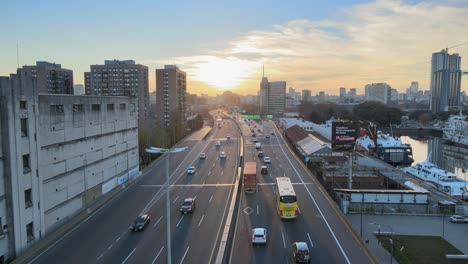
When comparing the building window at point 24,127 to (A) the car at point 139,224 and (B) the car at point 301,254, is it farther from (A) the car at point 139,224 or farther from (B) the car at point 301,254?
(B) the car at point 301,254

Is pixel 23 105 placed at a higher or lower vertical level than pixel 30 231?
higher

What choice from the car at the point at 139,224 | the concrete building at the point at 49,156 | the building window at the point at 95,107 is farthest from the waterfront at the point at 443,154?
the building window at the point at 95,107

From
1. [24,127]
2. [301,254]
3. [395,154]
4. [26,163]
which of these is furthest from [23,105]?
[395,154]

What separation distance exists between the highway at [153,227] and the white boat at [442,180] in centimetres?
2501

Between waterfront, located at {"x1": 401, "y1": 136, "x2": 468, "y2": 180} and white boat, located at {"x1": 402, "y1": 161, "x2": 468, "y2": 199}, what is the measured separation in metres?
13.9

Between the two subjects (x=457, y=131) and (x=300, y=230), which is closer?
(x=300, y=230)

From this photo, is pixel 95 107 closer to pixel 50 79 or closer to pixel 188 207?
pixel 188 207

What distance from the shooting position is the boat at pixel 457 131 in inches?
3354

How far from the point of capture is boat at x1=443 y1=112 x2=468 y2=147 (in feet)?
279

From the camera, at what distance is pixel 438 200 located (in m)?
30.7

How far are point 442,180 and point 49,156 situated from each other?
140 feet

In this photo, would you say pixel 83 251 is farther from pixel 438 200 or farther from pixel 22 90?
pixel 438 200

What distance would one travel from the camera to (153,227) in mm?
23047

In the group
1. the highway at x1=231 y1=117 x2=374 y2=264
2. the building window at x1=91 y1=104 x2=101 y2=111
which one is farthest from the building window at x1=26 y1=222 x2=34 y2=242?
the highway at x1=231 y1=117 x2=374 y2=264
